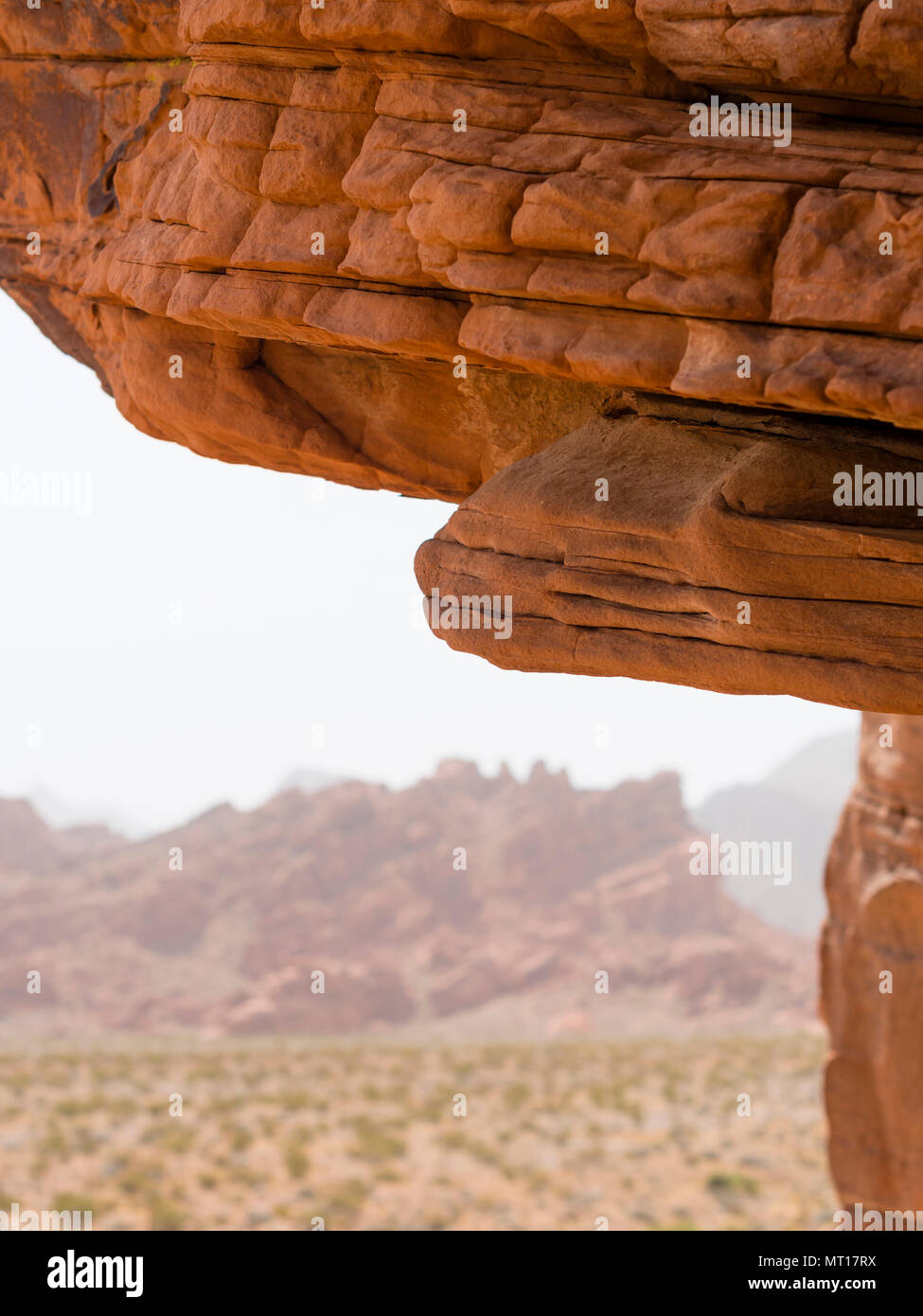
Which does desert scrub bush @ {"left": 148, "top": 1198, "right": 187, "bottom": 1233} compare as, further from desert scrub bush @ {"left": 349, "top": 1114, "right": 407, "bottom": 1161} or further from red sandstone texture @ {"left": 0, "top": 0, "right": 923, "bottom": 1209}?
red sandstone texture @ {"left": 0, "top": 0, "right": 923, "bottom": 1209}

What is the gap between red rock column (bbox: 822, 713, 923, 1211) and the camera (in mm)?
10164

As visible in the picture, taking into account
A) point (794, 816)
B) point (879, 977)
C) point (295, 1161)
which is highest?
point (794, 816)

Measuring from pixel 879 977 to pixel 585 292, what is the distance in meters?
7.47

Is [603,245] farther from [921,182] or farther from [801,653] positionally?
[801,653]

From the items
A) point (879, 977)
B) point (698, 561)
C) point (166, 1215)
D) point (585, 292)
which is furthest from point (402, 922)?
point (585, 292)

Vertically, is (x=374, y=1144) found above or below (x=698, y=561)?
below

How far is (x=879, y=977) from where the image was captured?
1044cm

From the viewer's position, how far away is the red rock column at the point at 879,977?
10.2m

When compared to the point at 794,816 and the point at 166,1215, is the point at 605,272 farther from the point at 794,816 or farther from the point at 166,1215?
the point at 794,816

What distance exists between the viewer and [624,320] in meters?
4.61

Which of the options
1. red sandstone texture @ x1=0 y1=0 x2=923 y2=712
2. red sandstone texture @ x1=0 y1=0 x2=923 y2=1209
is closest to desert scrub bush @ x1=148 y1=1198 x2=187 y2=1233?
red sandstone texture @ x1=0 y1=0 x2=923 y2=1209

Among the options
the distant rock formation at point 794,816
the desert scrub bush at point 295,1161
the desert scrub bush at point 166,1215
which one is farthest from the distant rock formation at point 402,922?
the distant rock formation at point 794,816

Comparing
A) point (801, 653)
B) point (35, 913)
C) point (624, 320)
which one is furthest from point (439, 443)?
point (35, 913)

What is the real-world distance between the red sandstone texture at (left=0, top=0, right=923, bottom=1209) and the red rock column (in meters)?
5.36
